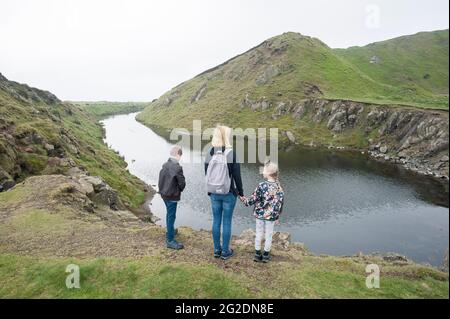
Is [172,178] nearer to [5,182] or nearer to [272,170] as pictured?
[272,170]

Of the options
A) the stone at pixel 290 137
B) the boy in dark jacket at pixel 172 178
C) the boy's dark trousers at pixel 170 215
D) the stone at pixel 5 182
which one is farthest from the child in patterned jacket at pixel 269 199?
the stone at pixel 290 137

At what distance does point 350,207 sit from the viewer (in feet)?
161

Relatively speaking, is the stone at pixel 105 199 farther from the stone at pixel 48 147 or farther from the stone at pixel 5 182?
the stone at pixel 48 147

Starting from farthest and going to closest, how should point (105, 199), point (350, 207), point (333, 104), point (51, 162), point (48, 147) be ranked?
point (333, 104)
point (350, 207)
point (48, 147)
point (51, 162)
point (105, 199)

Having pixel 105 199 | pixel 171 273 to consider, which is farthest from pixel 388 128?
pixel 171 273

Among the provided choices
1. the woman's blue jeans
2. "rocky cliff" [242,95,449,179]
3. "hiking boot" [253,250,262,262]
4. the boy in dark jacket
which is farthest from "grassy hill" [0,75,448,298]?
"rocky cliff" [242,95,449,179]

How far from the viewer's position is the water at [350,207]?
37.1 m

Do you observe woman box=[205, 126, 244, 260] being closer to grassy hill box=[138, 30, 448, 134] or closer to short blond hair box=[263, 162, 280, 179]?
short blond hair box=[263, 162, 280, 179]

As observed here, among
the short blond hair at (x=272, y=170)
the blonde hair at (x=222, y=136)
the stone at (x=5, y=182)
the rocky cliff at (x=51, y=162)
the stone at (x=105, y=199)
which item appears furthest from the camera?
the rocky cliff at (x=51, y=162)

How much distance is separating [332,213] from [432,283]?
33.9 m

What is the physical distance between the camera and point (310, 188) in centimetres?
5938
